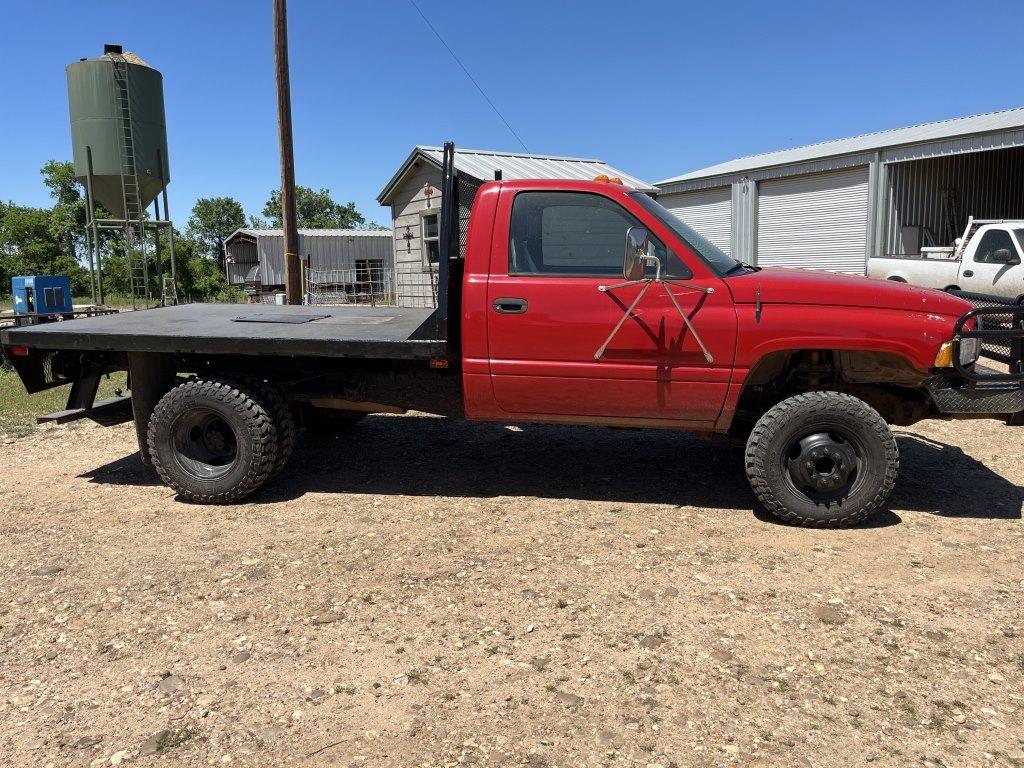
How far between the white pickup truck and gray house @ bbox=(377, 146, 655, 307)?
8.12 metres

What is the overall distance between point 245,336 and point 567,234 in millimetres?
2227

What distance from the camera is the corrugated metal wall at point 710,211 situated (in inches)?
827

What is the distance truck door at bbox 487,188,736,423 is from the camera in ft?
15.5

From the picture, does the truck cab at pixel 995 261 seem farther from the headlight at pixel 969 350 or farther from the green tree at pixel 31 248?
the green tree at pixel 31 248

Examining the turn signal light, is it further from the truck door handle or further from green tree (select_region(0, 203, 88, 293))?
green tree (select_region(0, 203, 88, 293))

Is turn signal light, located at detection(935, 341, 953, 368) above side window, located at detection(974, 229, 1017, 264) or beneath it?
beneath

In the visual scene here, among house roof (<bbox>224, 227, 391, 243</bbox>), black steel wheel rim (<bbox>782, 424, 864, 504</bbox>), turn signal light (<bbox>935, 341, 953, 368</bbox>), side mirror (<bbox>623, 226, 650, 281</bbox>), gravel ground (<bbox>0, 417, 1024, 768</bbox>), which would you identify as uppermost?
house roof (<bbox>224, 227, 391, 243</bbox>)

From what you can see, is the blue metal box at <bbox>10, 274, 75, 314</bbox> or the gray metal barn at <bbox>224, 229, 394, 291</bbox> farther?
the gray metal barn at <bbox>224, 229, 394, 291</bbox>

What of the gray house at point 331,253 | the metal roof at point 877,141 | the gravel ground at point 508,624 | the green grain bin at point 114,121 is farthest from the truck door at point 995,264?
the gray house at point 331,253

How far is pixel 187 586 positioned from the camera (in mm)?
4070

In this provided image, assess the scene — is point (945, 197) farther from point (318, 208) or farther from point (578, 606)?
point (318, 208)

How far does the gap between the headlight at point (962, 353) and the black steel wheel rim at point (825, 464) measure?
66cm

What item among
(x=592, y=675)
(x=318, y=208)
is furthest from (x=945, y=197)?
(x=318, y=208)

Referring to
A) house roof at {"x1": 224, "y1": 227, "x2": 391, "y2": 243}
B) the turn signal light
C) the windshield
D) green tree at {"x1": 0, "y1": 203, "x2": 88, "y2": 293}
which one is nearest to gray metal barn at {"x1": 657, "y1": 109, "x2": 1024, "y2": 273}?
the turn signal light
